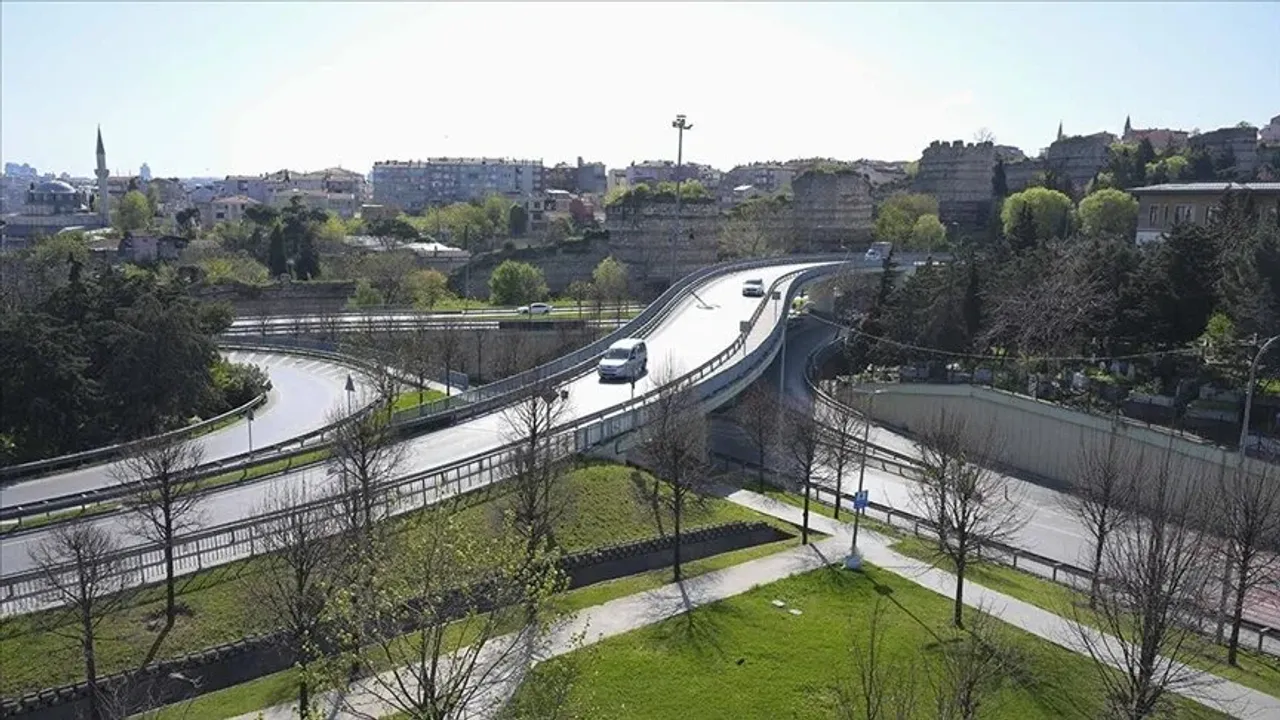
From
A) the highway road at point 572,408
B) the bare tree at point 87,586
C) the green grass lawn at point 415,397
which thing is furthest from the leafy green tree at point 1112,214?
the bare tree at point 87,586

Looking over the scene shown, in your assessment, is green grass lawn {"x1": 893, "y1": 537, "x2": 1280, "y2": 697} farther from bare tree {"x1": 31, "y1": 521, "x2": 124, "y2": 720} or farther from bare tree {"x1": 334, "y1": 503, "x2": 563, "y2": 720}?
bare tree {"x1": 31, "y1": 521, "x2": 124, "y2": 720}

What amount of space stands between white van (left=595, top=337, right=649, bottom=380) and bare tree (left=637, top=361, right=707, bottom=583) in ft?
16.4

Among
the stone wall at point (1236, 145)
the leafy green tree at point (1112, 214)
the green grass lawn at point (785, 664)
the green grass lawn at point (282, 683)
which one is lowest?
the green grass lawn at point (282, 683)

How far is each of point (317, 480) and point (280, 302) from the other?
43.2m

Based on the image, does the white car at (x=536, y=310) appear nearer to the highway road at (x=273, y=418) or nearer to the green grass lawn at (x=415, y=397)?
the highway road at (x=273, y=418)

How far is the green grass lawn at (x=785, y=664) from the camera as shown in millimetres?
15242

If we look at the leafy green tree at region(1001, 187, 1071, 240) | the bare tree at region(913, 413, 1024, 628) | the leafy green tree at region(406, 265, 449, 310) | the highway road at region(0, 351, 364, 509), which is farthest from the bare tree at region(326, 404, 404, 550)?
the leafy green tree at region(1001, 187, 1071, 240)

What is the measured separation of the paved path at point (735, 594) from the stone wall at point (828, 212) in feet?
216

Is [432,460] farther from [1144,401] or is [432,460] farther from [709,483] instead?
[1144,401]

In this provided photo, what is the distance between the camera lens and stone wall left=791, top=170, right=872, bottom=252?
89.4 meters

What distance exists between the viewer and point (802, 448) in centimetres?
2723

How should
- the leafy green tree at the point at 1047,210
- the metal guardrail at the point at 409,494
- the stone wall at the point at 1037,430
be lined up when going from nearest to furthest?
the metal guardrail at the point at 409,494, the stone wall at the point at 1037,430, the leafy green tree at the point at 1047,210

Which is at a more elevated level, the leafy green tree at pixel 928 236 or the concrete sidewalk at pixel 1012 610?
the leafy green tree at pixel 928 236

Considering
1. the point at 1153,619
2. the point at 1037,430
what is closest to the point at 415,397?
the point at 1037,430
